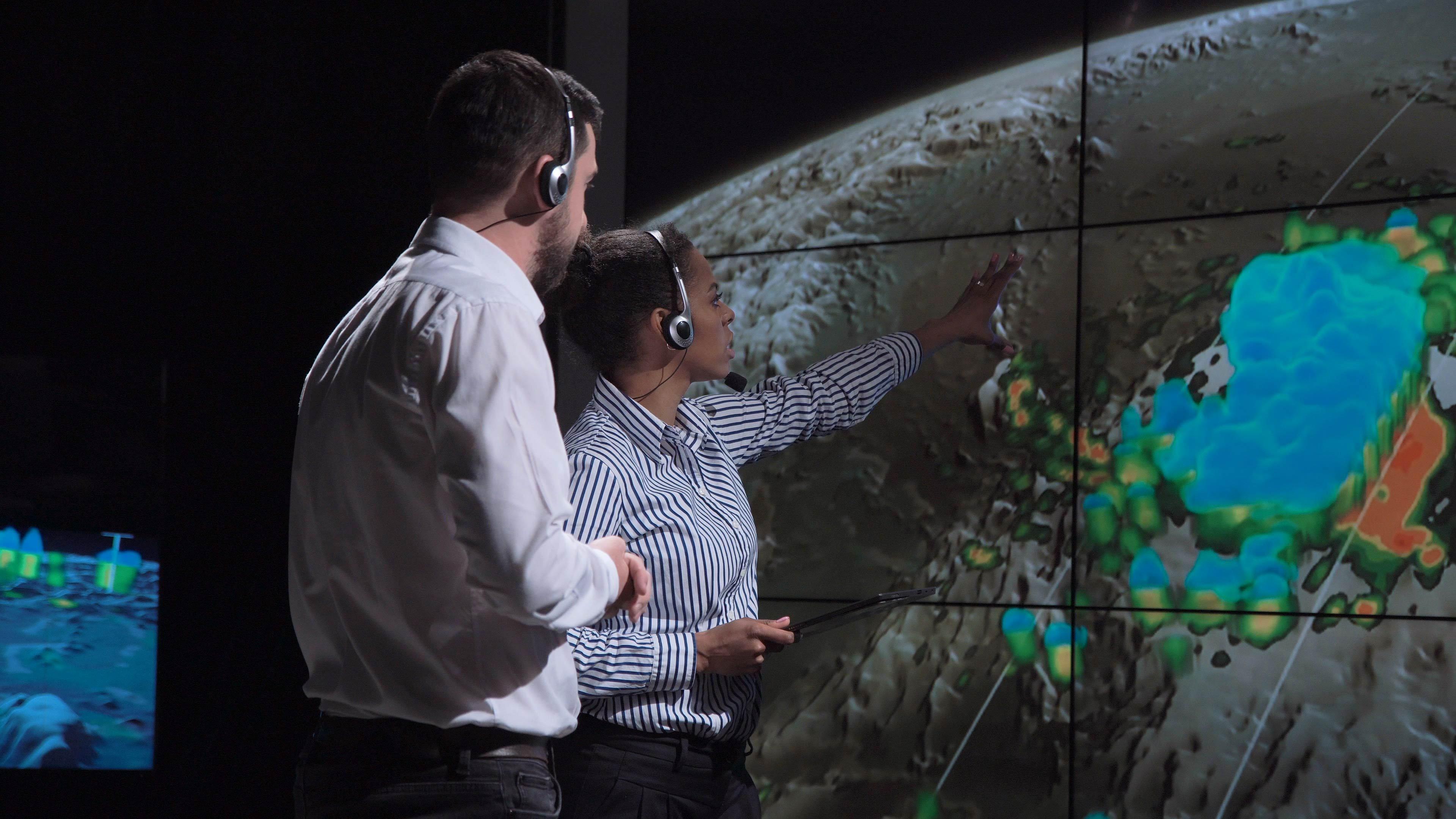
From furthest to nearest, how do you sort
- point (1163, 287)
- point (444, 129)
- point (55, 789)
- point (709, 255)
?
point (55, 789) < point (709, 255) < point (1163, 287) < point (444, 129)

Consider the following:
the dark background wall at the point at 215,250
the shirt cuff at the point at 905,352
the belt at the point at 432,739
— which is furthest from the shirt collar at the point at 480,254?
the dark background wall at the point at 215,250

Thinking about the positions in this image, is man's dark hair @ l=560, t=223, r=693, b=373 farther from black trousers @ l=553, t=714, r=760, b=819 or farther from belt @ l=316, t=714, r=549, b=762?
belt @ l=316, t=714, r=549, b=762

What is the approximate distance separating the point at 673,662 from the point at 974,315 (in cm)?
104

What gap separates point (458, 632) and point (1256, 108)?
191 centimetres

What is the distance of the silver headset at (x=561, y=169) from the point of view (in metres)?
1.40

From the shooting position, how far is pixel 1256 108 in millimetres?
2391

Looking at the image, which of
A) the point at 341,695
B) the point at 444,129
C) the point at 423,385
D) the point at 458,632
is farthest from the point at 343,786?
the point at 444,129

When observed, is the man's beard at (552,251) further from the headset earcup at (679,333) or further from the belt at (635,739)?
the belt at (635,739)

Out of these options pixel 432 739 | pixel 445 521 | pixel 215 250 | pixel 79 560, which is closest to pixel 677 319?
pixel 445 521

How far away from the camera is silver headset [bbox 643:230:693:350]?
2.00m

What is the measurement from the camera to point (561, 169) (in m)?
1.41

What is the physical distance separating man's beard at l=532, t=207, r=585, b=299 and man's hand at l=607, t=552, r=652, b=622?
0.36 metres

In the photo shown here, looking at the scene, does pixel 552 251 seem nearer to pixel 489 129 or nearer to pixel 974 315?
pixel 489 129

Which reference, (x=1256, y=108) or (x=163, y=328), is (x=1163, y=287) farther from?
(x=163, y=328)
